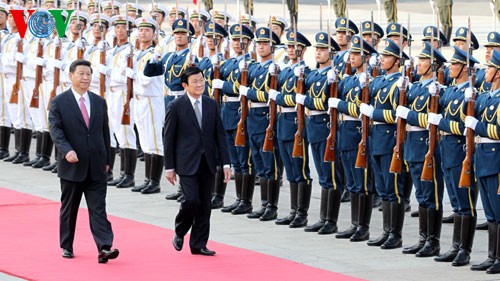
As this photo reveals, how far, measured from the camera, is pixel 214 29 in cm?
1605

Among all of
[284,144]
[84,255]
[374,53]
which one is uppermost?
[374,53]

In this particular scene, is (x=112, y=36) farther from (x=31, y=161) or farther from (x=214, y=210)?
(x=214, y=210)

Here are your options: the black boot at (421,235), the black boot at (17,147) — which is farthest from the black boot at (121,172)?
the black boot at (421,235)

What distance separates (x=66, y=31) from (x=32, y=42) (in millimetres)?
1569

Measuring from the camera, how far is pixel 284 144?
1449 cm

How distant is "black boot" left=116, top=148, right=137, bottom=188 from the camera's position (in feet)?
55.7

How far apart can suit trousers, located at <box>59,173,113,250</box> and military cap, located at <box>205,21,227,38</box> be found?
3.88 metres

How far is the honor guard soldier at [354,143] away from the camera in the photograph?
44.8ft

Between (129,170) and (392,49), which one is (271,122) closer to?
(392,49)

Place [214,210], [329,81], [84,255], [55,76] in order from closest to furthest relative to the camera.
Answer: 1. [84,255]
2. [329,81]
3. [214,210]
4. [55,76]

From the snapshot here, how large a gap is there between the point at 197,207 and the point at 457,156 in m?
2.22

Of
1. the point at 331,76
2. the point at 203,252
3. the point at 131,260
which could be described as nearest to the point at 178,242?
the point at 203,252

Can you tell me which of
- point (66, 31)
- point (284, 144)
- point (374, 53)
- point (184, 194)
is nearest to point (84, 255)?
point (184, 194)

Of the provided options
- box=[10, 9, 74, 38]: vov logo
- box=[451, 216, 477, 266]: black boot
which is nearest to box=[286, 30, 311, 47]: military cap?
box=[451, 216, 477, 266]: black boot
